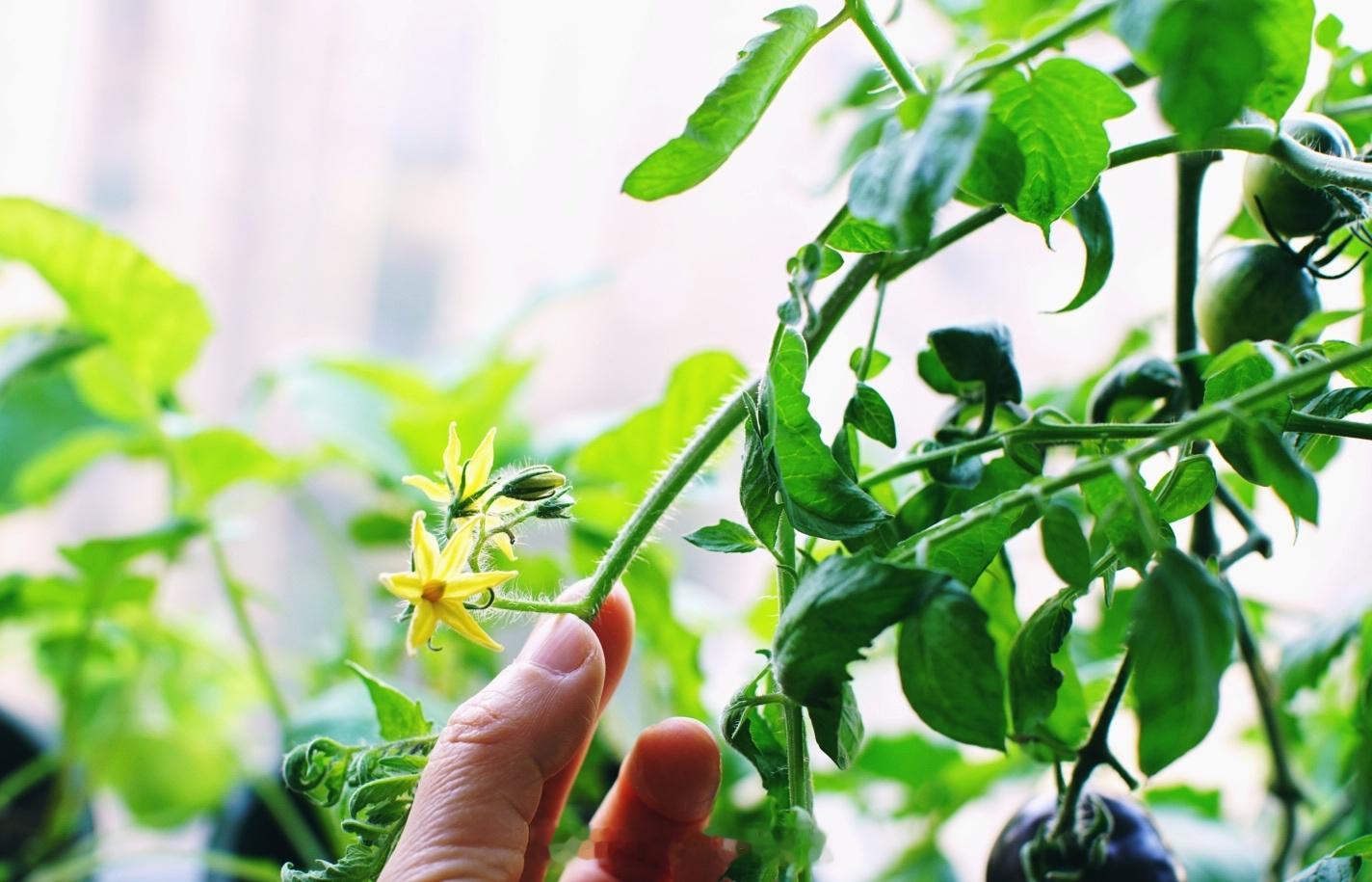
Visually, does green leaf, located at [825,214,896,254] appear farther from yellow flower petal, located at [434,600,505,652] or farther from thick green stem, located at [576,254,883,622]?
yellow flower petal, located at [434,600,505,652]

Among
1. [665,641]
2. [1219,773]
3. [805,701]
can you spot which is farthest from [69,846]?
[1219,773]

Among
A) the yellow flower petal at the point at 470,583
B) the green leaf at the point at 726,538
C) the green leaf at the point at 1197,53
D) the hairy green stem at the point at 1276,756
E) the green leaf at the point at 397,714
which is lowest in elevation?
the hairy green stem at the point at 1276,756

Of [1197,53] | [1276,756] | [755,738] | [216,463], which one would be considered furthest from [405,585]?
[216,463]

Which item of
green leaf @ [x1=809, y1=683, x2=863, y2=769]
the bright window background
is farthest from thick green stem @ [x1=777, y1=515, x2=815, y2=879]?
the bright window background

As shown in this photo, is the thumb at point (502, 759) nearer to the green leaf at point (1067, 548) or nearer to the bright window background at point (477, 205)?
the green leaf at point (1067, 548)

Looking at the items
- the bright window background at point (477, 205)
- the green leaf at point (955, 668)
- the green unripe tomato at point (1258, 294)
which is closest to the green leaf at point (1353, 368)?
the green unripe tomato at point (1258, 294)

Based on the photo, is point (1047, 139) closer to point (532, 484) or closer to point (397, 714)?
point (532, 484)

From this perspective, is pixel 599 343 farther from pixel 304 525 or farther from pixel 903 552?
pixel 903 552
